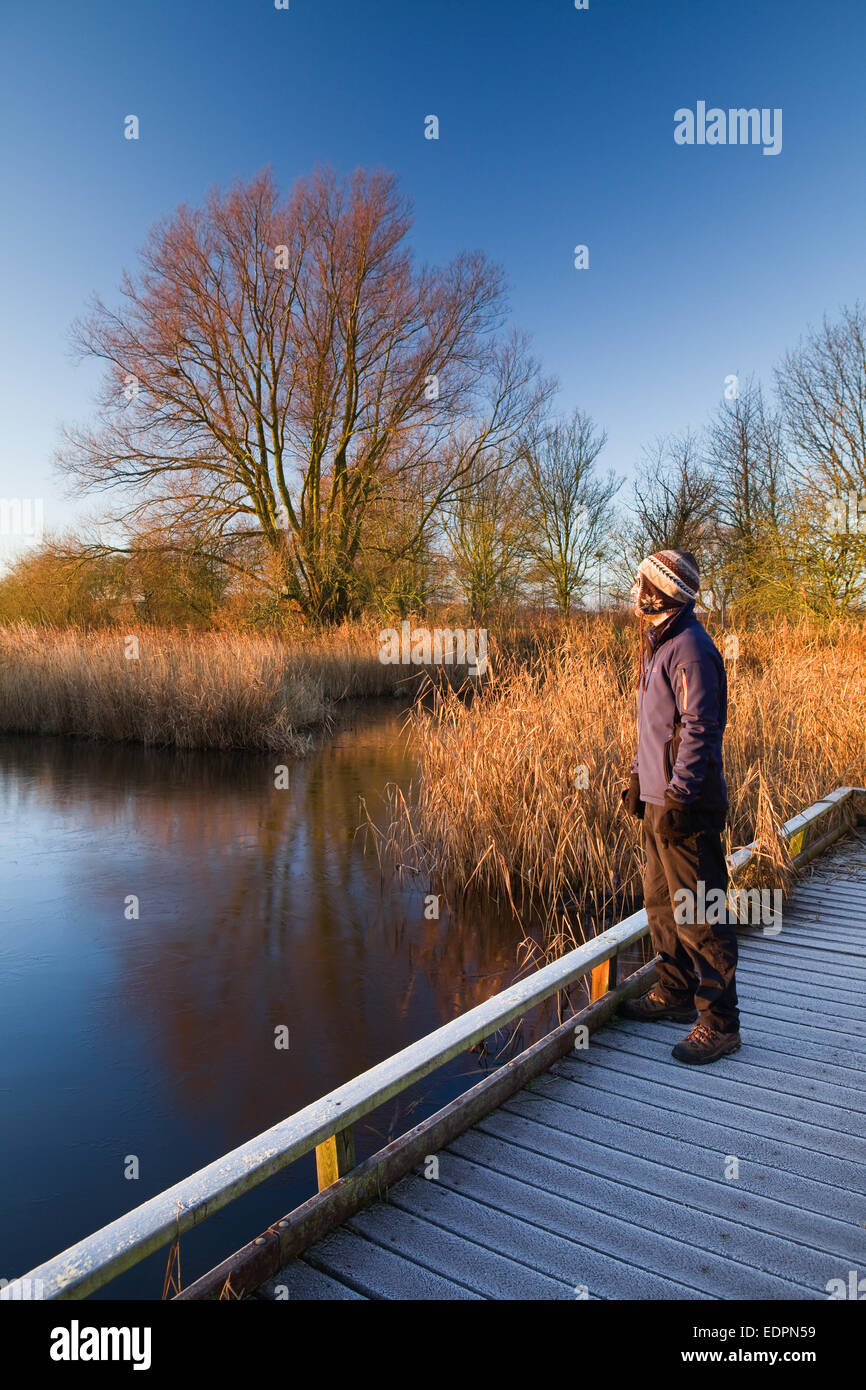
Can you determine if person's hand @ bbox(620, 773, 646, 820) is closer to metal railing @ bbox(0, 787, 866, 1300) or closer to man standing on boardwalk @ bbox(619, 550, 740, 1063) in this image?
man standing on boardwalk @ bbox(619, 550, 740, 1063)

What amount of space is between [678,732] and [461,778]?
353 cm

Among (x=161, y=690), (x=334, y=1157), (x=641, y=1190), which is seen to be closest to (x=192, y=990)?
(x=334, y=1157)

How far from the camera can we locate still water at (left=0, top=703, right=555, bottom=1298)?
299 cm

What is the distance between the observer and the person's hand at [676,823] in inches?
102

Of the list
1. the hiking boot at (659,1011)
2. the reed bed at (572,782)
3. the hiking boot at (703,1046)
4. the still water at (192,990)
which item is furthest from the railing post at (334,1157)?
the reed bed at (572,782)

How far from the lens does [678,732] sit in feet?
8.74

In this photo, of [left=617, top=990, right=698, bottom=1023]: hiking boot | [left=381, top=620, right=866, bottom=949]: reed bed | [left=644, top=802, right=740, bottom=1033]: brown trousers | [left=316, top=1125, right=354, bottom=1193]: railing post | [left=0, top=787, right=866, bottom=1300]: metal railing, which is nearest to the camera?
[left=0, top=787, right=866, bottom=1300]: metal railing

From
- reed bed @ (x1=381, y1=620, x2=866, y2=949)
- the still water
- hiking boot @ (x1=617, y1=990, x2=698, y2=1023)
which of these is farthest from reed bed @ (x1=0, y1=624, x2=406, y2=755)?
hiking boot @ (x1=617, y1=990, x2=698, y2=1023)

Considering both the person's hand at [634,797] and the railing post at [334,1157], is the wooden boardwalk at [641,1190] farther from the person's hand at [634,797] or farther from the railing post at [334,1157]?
the person's hand at [634,797]
